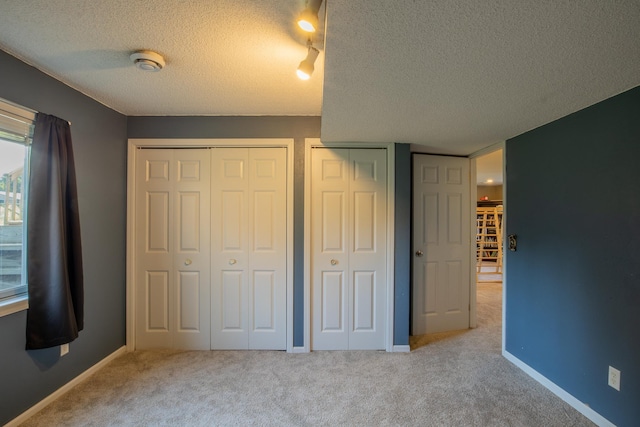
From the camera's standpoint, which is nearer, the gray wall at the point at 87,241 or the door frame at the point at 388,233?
the gray wall at the point at 87,241

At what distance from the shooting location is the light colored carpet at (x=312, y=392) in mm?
1743

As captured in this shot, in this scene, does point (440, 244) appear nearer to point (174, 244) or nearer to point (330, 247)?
point (330, 247)

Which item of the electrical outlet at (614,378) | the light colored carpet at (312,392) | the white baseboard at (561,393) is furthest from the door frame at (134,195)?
the electrical outlet at (614,378)

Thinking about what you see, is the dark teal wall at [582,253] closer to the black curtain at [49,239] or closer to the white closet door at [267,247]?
the white closet door at [267,247]

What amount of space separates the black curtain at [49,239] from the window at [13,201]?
75 mm

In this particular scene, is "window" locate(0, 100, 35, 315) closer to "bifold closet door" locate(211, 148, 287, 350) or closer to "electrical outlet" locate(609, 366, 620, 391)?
"bifold closet door" locate(211, 148, 287, 350)

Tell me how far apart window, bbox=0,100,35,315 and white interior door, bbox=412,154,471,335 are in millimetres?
3212

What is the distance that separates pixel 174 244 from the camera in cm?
263

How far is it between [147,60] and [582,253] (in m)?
3.10

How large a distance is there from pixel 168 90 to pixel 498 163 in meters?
4.69

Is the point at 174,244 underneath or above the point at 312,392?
above

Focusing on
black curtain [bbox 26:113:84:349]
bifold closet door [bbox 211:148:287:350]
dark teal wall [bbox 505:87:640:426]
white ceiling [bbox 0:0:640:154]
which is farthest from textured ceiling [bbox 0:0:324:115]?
dark teal wall [bbox 505:87:640:426]

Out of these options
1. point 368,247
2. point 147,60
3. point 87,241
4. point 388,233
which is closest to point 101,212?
point 87,241

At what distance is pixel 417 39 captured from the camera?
1.11 metres
